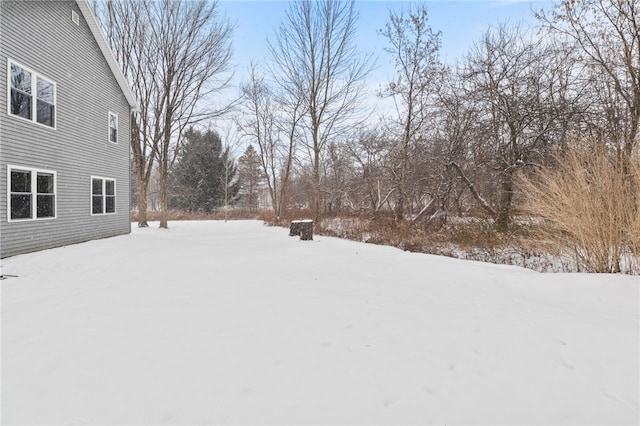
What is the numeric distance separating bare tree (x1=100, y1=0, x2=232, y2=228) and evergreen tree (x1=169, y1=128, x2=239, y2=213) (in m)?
10.3

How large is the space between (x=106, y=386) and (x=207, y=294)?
6.45 feet

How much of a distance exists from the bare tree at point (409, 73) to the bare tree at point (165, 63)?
29.4 ft

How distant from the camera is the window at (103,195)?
9453 millimetres

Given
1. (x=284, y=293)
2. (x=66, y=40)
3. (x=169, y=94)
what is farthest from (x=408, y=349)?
(x=169, y=94)

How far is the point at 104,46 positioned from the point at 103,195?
4.94m

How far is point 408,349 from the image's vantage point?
96.3 inches

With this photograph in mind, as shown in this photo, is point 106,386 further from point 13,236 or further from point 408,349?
point 13,236

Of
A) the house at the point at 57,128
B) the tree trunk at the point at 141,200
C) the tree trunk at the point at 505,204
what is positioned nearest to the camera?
the house at the point at 57,128

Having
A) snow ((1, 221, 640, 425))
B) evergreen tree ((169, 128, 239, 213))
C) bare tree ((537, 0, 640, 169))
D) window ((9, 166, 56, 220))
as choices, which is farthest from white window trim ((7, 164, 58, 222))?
evergreen tree ((169, 128, 239, 213))

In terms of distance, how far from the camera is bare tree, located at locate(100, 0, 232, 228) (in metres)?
14.5

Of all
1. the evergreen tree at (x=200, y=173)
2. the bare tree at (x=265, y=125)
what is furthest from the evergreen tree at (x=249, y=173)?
the bare tree at (x=265, y=125)

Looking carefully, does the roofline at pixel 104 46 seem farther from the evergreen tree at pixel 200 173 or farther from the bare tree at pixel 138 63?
the evergreen tree at pixel 200 173

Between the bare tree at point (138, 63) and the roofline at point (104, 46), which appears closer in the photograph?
the roofline at point (104, 46)

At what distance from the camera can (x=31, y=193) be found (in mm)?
6941
